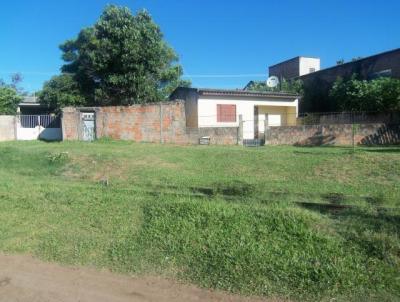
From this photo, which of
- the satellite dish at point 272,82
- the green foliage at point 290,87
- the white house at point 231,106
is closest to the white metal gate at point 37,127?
the white house at point 231,106

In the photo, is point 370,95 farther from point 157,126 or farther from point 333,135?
→ point 157,126

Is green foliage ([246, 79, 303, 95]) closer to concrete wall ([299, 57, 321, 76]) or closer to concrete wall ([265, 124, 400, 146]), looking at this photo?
concrete wall ([299, 57, 321, 76])

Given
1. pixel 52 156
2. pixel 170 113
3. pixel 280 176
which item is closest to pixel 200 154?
pixel 280 176

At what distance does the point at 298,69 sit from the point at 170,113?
19786mm

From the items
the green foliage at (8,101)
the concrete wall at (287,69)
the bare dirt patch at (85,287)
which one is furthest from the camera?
the concrete wall at (287,69)

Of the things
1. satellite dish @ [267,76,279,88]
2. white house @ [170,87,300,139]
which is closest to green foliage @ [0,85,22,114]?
white house @ [170,87,300,139]

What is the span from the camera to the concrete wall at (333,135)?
1811 centimetres

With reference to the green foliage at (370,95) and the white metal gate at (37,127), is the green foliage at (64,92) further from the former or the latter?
the green foliage at (370,95)

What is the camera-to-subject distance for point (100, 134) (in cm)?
2127

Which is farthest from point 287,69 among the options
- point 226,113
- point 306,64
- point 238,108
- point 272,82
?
point 226,113

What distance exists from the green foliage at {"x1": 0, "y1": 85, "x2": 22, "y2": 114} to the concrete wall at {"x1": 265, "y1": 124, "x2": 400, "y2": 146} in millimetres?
19505

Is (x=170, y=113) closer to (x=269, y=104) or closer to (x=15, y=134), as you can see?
(x=269, y=104)

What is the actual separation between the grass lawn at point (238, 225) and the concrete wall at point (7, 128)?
56.8 ft

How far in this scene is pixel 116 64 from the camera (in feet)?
74.5
